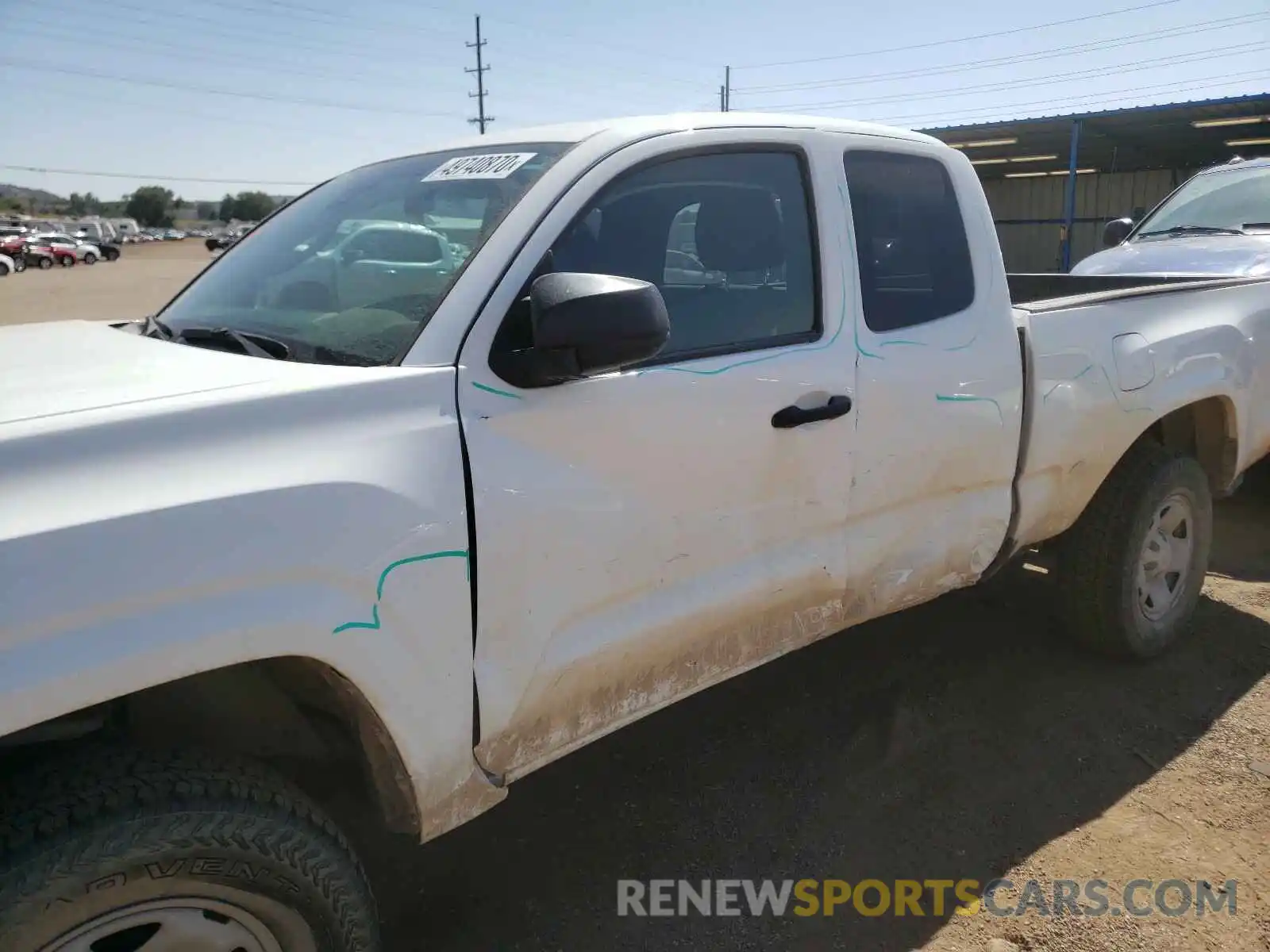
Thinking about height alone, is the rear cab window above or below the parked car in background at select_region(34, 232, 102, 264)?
below

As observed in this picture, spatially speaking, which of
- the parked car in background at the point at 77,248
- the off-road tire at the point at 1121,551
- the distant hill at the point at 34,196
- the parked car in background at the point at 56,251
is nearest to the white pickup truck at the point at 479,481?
the off-road tire at the point at 1121,551

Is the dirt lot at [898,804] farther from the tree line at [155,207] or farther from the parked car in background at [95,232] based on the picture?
the tree line at [155,207]

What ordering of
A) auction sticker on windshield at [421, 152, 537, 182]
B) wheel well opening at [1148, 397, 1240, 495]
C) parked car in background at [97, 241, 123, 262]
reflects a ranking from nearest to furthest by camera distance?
auction sticker on windshield at [421, 152, 537, 182] → wheel well opening at [1148, 397, 1240, 495] → parked car in background at [97, 241, 123, 262]

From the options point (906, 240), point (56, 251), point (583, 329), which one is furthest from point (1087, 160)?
point (56, 251)

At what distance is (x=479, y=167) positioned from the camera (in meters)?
2.43

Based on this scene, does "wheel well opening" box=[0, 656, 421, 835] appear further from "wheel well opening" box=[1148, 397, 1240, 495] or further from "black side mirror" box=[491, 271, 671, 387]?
"wheel well opening" box=[1148, 397, 1240, 495]

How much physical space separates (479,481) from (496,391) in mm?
190

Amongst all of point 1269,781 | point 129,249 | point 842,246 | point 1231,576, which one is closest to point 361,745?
point 842,246

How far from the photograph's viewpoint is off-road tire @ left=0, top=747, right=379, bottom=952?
1422 mm

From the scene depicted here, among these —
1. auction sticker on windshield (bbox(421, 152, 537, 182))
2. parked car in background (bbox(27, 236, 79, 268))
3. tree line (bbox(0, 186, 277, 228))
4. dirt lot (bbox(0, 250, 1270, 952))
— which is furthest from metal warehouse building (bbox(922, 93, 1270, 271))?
tree line (bbox(0, 186, 277, 228))

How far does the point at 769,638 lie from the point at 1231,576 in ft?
Result: 10.8

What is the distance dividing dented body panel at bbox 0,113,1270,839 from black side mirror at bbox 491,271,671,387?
0.21ft

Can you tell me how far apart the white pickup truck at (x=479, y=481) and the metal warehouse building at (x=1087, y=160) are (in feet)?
44.5

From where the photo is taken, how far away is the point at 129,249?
71000 mm
